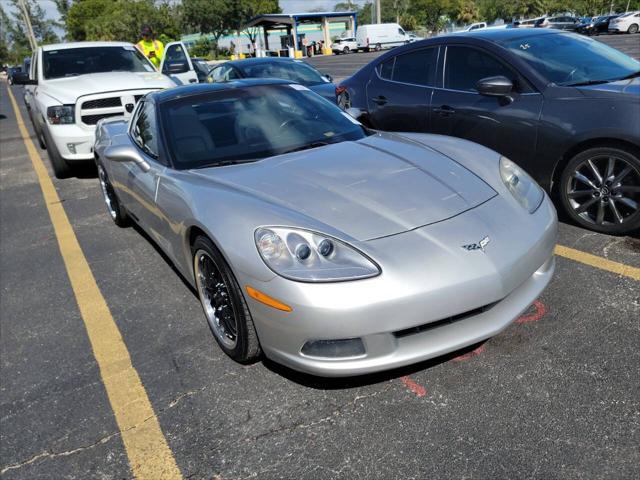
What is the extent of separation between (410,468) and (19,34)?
131300mm

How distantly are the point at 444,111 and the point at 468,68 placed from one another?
420mm

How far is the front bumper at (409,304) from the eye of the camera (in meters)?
2.03

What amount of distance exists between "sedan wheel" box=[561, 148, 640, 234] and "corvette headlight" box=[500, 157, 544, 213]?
1.07 metres

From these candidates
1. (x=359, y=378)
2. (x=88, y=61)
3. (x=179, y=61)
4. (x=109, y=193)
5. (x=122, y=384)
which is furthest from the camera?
(x=179, y=61)

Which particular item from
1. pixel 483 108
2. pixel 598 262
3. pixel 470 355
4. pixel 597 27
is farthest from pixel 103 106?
pixel 597 27

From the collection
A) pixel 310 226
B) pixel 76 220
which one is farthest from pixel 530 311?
pixel 76 220

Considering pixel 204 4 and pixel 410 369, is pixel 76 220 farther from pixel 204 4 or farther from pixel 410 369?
pixel 204 4

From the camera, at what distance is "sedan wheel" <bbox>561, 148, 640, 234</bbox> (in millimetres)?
3477

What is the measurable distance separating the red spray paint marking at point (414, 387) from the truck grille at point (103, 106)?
17.2 feet

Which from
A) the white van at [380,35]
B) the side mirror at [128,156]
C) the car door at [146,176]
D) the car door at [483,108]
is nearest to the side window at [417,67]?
the car door at [483,108]

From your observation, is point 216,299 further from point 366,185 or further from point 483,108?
point 483,108

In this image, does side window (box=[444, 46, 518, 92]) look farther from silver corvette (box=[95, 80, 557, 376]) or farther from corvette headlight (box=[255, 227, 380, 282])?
corvette headlight (box=[255, 227, 380, 282])

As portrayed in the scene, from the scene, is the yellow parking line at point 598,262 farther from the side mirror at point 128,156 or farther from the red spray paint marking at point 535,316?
the side mirror at point 128,156

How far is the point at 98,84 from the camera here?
6.71 meters
